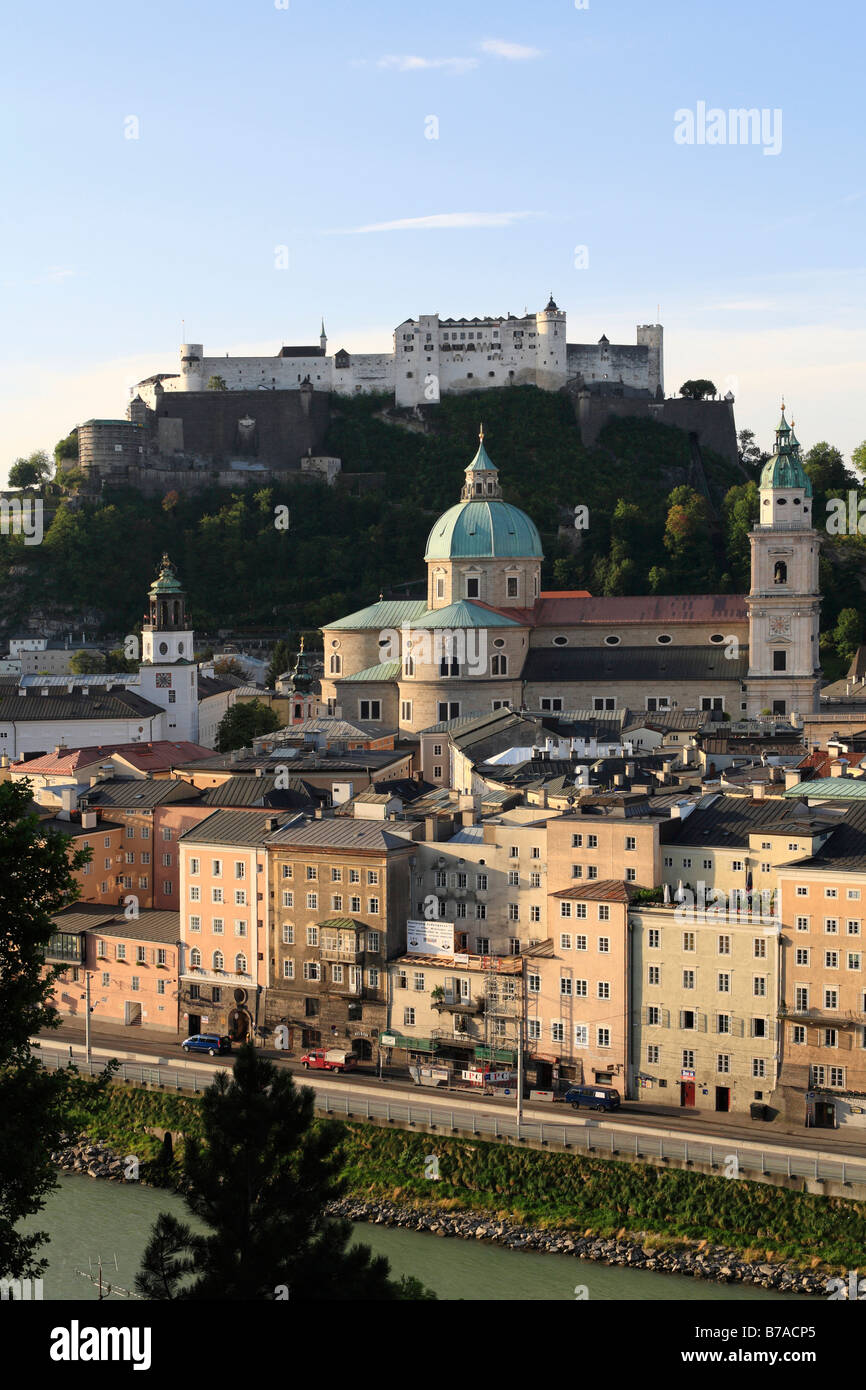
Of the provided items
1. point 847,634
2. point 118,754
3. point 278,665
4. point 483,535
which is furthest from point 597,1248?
point 847,634

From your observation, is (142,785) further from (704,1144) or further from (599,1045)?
(704,1144)

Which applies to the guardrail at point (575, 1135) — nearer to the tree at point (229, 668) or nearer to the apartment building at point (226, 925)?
the apartment building at point (226, 925)

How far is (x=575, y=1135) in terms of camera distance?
32.7m

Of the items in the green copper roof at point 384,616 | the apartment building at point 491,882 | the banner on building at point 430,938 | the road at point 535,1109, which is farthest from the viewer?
the green copper roof at point 384,616

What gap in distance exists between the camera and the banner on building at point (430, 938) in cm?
3800

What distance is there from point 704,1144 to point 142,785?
2324 centimetres

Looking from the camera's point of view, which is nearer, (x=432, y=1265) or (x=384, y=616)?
(x=432, y=1265)

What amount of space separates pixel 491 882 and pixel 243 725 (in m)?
29.6

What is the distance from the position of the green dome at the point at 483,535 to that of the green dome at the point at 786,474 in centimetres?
1030

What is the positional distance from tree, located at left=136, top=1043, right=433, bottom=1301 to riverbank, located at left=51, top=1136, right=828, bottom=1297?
6.12m

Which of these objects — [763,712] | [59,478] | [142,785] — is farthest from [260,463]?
[142,785]

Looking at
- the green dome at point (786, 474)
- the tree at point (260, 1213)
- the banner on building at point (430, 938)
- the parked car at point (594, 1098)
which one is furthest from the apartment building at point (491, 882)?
the green dome at point (786, 474)

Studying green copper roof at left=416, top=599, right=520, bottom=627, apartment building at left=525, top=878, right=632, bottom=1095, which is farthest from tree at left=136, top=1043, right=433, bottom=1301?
green copper roof at left=416, top=599, right=520, bottom=627

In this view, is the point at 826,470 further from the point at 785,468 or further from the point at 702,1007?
the point at 702,1007
